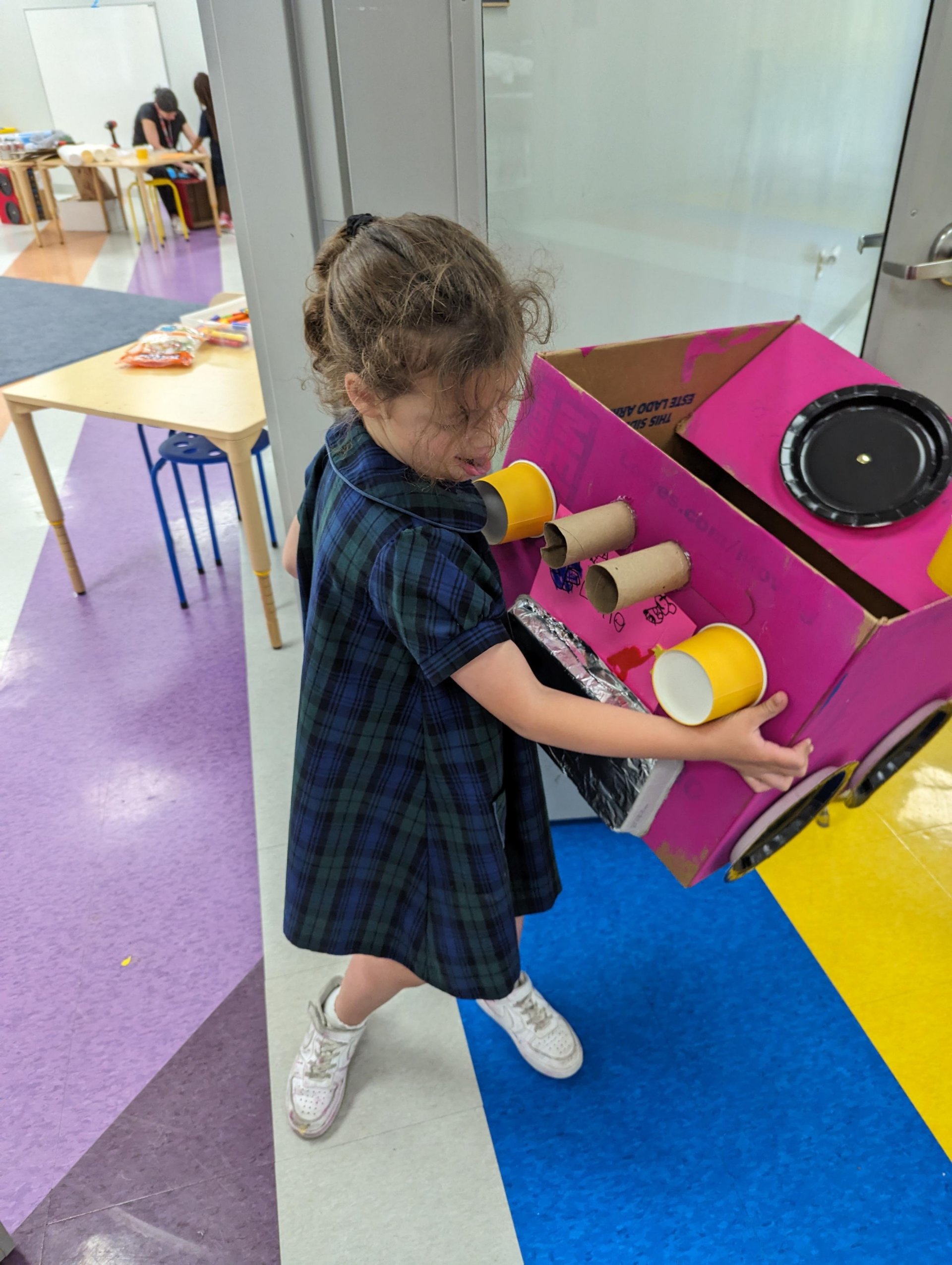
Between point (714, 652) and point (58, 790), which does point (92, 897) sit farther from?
point (714, 652)

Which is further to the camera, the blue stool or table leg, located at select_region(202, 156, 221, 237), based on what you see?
table leg, located at select_region(202, 156, 221, 237)

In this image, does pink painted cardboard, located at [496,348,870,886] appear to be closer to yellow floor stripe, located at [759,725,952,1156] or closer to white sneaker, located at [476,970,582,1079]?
white sneaker, located at [476,970,582,1079]

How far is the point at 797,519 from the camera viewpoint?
3.00ft

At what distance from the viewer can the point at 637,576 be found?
743 mm

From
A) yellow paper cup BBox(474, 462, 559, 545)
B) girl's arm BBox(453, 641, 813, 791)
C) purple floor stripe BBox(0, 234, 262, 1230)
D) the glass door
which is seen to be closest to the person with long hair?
purple floor stripe BBox(0, 234, 262, 1230)

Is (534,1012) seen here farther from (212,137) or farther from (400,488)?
(212,137)

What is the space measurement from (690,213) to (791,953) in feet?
4.02

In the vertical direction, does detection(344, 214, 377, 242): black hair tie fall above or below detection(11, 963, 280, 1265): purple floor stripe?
above

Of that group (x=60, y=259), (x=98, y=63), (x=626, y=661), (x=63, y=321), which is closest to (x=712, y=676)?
(x=626, y=661)

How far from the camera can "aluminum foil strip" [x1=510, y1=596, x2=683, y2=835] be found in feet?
2.63

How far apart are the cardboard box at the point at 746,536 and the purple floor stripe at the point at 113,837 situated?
94 centimetres

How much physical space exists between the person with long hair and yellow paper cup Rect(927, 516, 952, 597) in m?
7.22

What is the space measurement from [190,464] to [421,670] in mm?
1942

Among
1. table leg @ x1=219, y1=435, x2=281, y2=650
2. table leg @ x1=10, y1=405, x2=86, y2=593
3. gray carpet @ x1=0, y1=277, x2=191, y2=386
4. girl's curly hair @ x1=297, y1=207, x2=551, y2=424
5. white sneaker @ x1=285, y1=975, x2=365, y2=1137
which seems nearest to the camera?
girl's curly hair @ x1=297, y1=207, x2=551, y2=424
